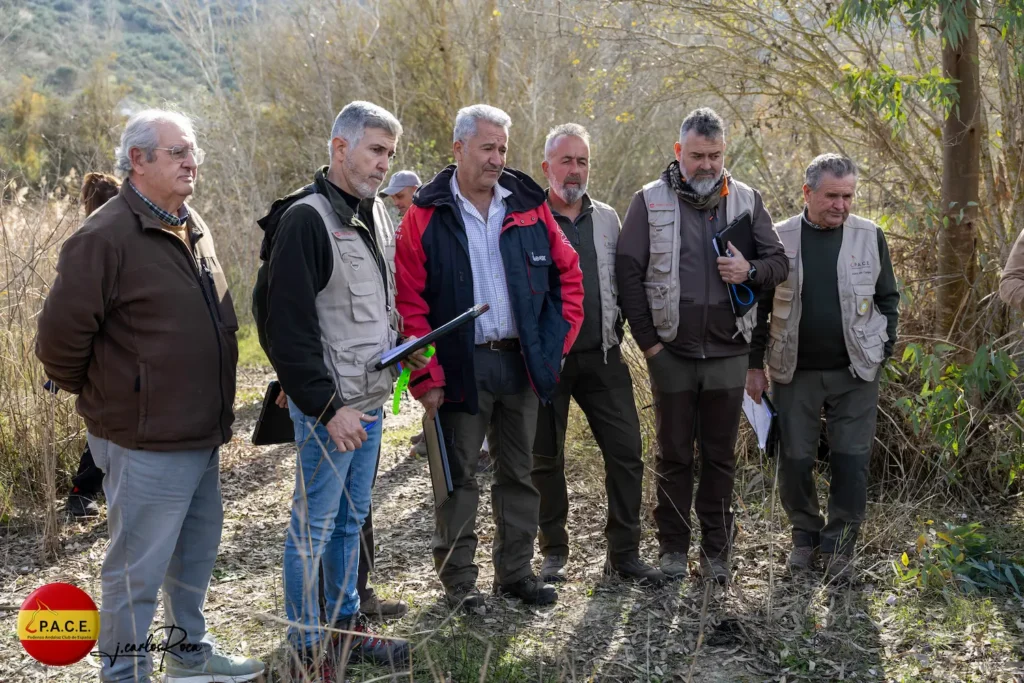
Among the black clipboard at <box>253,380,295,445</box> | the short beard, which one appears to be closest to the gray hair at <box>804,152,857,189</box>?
the short beard

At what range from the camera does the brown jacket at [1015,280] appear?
3951 mm

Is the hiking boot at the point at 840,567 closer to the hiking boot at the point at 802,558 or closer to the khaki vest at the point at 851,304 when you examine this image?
the hiking boot at the point at 802,558

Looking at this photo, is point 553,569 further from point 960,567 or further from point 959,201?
point 959,201

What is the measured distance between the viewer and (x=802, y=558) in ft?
15.3

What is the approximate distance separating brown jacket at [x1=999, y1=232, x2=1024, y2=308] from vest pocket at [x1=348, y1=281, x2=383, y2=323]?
266 cm

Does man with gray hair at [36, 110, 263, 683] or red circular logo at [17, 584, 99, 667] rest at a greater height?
man with gray hair at [36, 110, 263, 683]

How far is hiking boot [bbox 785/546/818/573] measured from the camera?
4.63 meters

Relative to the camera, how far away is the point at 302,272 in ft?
10.6

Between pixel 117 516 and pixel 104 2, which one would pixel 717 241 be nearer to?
pixel 117 516

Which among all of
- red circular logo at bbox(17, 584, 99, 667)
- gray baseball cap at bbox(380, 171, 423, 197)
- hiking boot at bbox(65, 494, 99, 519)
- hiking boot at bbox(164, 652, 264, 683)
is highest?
gray baseball cap at bbox(380, 171, 423, 197)

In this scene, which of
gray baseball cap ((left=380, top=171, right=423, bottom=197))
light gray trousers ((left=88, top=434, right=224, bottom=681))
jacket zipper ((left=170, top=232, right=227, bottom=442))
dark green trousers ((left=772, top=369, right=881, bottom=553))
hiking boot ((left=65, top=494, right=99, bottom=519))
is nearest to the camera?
light gray trousers ((left=88, top=434, right=224, bottom=681))

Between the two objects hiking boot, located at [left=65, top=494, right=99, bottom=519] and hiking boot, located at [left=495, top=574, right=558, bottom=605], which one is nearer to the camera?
hiking boot, located at [left=495, top=574, right=558, bottom=605]

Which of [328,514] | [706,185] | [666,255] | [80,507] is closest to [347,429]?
[328,514]

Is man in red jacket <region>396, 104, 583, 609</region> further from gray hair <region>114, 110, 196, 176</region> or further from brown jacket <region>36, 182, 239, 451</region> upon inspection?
gray hair <region>114, 110, 196, 176</region>
